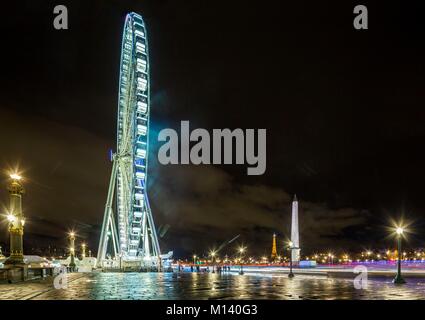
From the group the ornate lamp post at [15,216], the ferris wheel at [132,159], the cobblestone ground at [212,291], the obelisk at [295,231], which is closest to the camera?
the cobblestone ground at [212,291]

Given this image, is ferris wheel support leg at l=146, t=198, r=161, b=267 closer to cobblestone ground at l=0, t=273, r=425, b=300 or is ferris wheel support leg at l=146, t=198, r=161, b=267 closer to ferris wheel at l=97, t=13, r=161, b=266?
ferris wheel at l=97, t=13, r=161, b=266

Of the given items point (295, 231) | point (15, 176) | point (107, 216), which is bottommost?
point (295, 231)

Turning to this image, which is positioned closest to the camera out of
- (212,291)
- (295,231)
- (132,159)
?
(212,291)

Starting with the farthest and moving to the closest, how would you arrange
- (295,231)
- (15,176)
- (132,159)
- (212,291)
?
(295,231), (132,159), (15,176), (212,291)

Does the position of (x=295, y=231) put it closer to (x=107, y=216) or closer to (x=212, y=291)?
(x=107, y=216)

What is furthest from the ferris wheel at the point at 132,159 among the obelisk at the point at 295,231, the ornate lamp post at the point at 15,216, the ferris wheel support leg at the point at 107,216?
the ornate lamp post at the point at 15,216

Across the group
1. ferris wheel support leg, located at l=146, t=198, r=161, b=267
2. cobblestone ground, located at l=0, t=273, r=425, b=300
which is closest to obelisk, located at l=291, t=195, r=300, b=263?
ferris wheel support leg, located at l=146, t=198, r=161, b=267

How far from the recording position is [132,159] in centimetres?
7056

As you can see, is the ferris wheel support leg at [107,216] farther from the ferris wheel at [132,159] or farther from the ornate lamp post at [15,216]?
the ornate lamp post at [15,216]

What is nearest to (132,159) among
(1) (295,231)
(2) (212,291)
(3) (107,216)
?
(3) (107,216)

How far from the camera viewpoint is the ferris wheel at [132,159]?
69938mm

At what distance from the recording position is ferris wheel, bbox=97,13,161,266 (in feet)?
229

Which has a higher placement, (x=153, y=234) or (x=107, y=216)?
(x=107, y=216)
